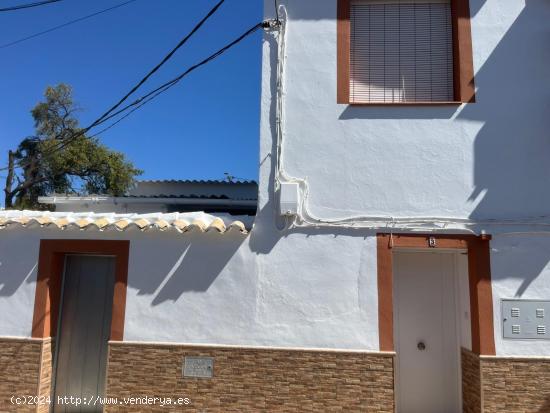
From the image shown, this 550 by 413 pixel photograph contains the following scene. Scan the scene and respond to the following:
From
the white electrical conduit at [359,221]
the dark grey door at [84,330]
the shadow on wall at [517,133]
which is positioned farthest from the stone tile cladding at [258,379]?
the shadow on wall at [517,133]

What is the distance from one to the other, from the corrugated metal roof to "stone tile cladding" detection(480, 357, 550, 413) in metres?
3.53

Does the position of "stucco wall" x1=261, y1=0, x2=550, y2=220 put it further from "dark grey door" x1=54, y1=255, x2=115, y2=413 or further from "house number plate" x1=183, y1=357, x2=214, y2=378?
"dark grey door" x1=54, y1=255, x2=115, y2=413

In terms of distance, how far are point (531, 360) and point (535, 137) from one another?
283cm

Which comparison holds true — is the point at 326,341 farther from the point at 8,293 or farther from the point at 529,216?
the point at 8,293

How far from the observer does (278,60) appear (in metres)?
6.70

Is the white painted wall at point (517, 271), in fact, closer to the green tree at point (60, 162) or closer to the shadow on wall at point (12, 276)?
the shadow on wall at point (12, 276)

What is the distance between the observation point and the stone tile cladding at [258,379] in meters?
5.86

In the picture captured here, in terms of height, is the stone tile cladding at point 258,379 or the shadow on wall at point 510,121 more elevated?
the shadow on wall at point 510,121

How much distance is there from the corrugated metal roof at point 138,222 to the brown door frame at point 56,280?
31cm

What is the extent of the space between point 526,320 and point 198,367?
4.17 meters

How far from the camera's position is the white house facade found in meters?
5.94

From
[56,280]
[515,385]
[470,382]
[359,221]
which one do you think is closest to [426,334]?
[470,382]

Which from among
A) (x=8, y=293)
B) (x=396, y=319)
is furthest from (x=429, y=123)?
(x=8, y=293)

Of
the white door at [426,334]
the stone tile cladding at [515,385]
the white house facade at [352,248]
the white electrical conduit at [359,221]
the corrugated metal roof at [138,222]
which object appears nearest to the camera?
the stone tile cladding at [515,385]
